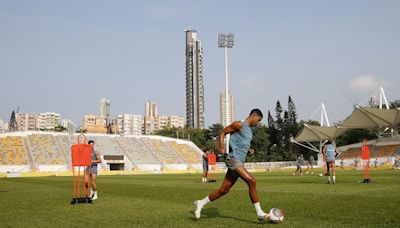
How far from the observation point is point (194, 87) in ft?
608

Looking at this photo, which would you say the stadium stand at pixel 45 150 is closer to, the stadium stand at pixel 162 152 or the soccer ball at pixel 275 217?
the stadium stand at pixel 162 152

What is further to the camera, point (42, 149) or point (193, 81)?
point (193, 81)

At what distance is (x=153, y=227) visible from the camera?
26.0 ft

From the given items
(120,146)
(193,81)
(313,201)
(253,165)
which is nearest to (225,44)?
(253,165)

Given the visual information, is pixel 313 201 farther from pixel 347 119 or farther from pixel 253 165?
pixel 347 119

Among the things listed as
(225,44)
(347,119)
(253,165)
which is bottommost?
(253,165)

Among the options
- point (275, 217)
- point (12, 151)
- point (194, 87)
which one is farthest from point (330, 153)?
point (194, 87)

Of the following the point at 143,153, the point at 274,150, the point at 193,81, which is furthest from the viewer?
the point at 193,81

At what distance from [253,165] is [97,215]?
65.2 meters

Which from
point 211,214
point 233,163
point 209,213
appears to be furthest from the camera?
point 209,213

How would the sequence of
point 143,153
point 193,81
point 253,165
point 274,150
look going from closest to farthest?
point 253,165 < point 143,153 < point 274,150 < point 193,81

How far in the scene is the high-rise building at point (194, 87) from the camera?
183875mm

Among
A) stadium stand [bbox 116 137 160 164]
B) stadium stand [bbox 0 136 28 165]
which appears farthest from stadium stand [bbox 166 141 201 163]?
stadium stand [bbox 0 136 28 165]

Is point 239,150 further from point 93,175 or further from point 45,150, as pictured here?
point 45,150
